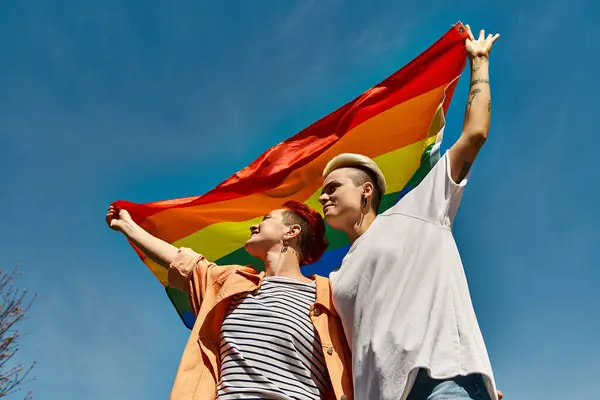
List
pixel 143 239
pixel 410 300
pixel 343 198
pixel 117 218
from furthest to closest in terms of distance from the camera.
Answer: pixel 117 218 → pixel 143 239 → pixel 343 198 → pixel 410 300

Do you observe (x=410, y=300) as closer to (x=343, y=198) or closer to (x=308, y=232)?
(x=343, y=198)

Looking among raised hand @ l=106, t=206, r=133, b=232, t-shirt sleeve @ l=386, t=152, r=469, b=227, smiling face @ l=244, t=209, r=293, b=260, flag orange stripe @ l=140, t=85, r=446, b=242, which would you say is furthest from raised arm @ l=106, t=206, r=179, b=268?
t-shirt sleeve @ l=386, t=152, r=469, b=227

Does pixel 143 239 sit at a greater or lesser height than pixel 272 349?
greater

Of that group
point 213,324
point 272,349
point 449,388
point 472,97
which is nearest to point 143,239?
point 213,324

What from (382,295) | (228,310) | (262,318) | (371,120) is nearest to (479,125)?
(382,295)

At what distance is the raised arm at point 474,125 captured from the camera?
345 cm

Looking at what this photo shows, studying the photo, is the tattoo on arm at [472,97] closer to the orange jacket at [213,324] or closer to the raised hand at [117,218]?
the orange jacket at [213,324]

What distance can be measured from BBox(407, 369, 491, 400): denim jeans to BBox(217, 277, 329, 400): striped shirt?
1.04 meters

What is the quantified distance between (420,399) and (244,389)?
1253 millimetres

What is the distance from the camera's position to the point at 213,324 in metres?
4.35

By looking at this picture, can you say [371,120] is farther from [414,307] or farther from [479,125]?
[414,307]

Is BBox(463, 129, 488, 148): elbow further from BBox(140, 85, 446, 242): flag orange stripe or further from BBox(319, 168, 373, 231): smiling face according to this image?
BBox(140, 85, 446, 242): flag orange stripe

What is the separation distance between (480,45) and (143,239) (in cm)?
293

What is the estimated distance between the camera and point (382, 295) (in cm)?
330
